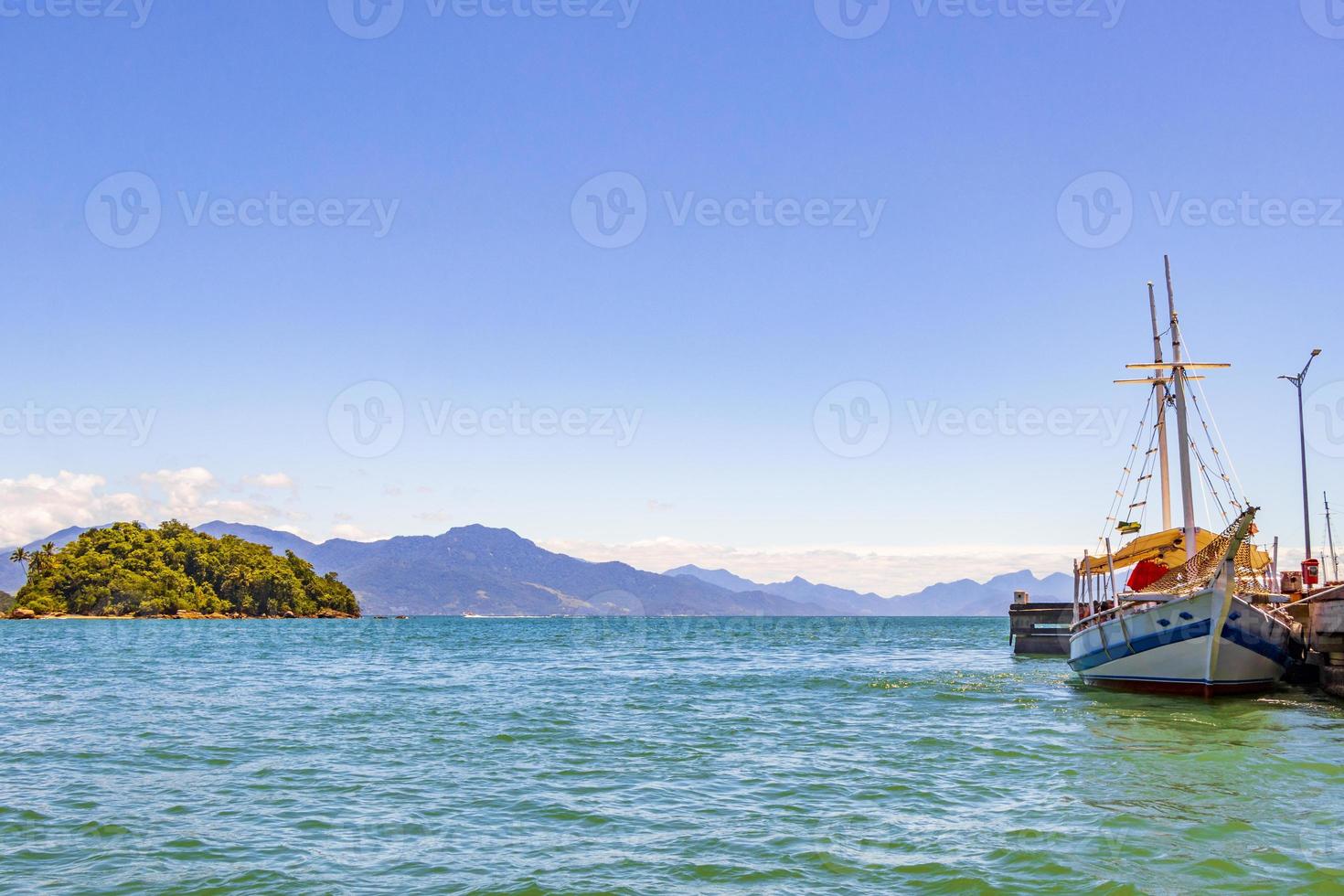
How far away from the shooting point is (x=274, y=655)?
56969 mm

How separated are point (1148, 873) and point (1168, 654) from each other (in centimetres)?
2126

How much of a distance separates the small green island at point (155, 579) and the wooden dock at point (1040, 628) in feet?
510

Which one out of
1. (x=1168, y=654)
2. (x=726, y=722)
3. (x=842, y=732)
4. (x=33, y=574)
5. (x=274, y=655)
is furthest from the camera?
(x=33, y=574)

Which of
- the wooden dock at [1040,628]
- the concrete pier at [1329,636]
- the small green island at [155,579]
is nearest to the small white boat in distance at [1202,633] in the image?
the concrete pier at [1329,636]

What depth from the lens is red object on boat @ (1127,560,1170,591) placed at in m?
36.8

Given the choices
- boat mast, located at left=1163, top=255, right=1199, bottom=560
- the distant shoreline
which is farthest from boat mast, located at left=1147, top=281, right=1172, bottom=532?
the distant shoreline

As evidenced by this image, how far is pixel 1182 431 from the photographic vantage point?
36469mm

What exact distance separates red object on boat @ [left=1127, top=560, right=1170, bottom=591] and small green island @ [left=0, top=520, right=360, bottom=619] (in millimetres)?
168462

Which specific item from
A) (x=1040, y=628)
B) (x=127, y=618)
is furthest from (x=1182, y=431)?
(x=127, y=618)

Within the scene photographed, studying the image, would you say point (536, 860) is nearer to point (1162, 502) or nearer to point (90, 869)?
point (90, 869)

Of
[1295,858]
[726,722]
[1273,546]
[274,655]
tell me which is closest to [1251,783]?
[1295,858]

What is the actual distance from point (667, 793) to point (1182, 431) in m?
30.9

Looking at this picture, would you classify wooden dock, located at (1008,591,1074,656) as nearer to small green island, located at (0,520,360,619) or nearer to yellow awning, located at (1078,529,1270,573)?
yellow awning, located at (1078,529,1270,573)

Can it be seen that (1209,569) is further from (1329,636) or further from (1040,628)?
(1040,628)
